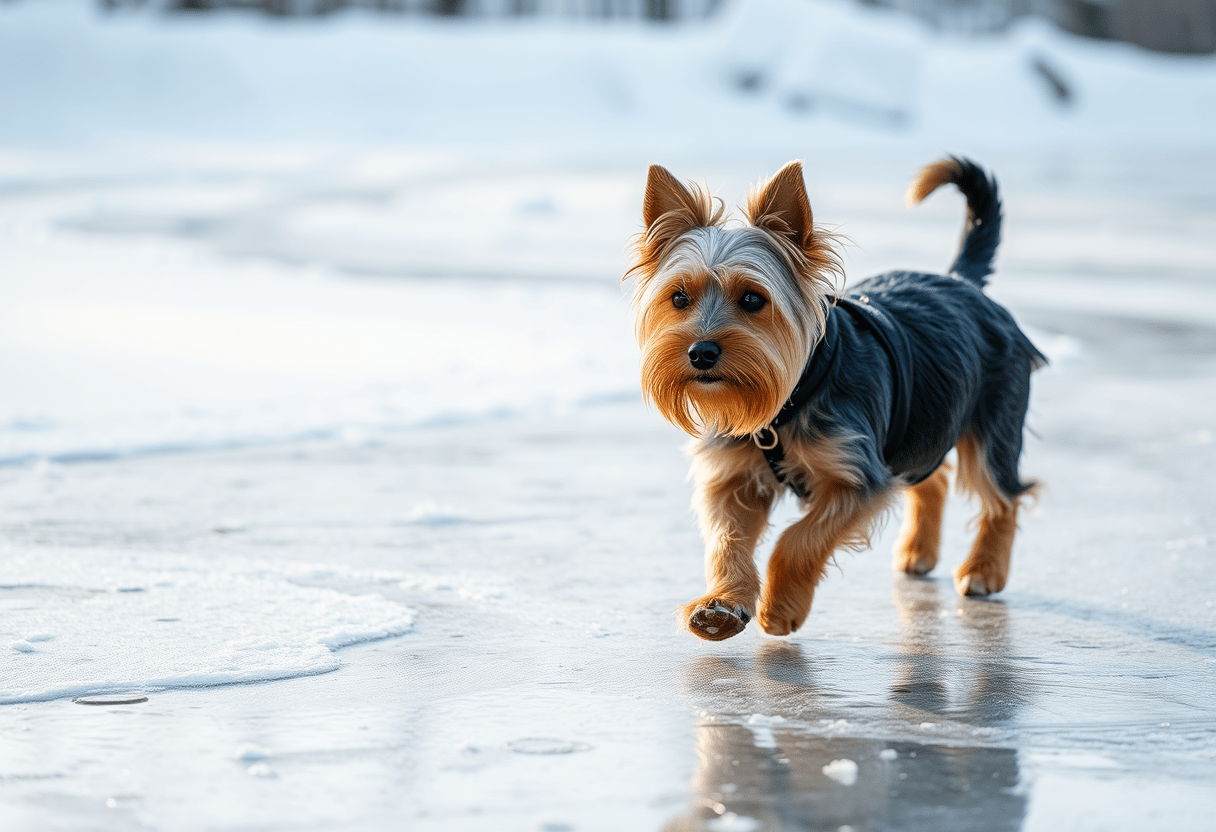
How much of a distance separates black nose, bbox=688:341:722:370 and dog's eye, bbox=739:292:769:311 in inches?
5.8

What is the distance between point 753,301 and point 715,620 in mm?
868

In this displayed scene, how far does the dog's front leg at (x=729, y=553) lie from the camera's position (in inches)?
153

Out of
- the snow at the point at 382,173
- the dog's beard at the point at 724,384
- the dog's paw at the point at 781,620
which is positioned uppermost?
the dog's beard at the point at 724,384

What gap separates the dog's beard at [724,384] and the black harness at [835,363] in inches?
3.7

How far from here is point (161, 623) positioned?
13.5ft

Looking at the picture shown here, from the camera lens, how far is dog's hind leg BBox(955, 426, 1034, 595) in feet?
15.3

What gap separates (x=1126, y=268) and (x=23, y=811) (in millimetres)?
12314

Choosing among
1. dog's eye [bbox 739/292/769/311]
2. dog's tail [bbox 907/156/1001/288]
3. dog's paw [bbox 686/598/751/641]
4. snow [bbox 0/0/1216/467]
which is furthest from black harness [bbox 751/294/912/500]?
snow [bbox 0/0/1216/467]

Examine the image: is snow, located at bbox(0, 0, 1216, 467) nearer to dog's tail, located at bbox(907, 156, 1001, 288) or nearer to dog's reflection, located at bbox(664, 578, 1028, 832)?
dog's tail, located at bbox(907, 156, 1001, 288)

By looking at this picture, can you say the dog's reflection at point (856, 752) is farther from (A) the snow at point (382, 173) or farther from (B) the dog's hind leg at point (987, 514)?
(A) the snow at point (382, 173)

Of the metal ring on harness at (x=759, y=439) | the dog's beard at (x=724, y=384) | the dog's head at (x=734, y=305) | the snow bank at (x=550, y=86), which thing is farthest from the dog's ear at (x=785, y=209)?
the snow bank at (x=550, y=86)

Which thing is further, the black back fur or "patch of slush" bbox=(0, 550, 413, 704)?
the black back fur

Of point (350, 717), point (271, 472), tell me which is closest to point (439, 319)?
point (271, 472)

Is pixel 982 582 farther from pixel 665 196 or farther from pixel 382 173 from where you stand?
pixel 382 173
